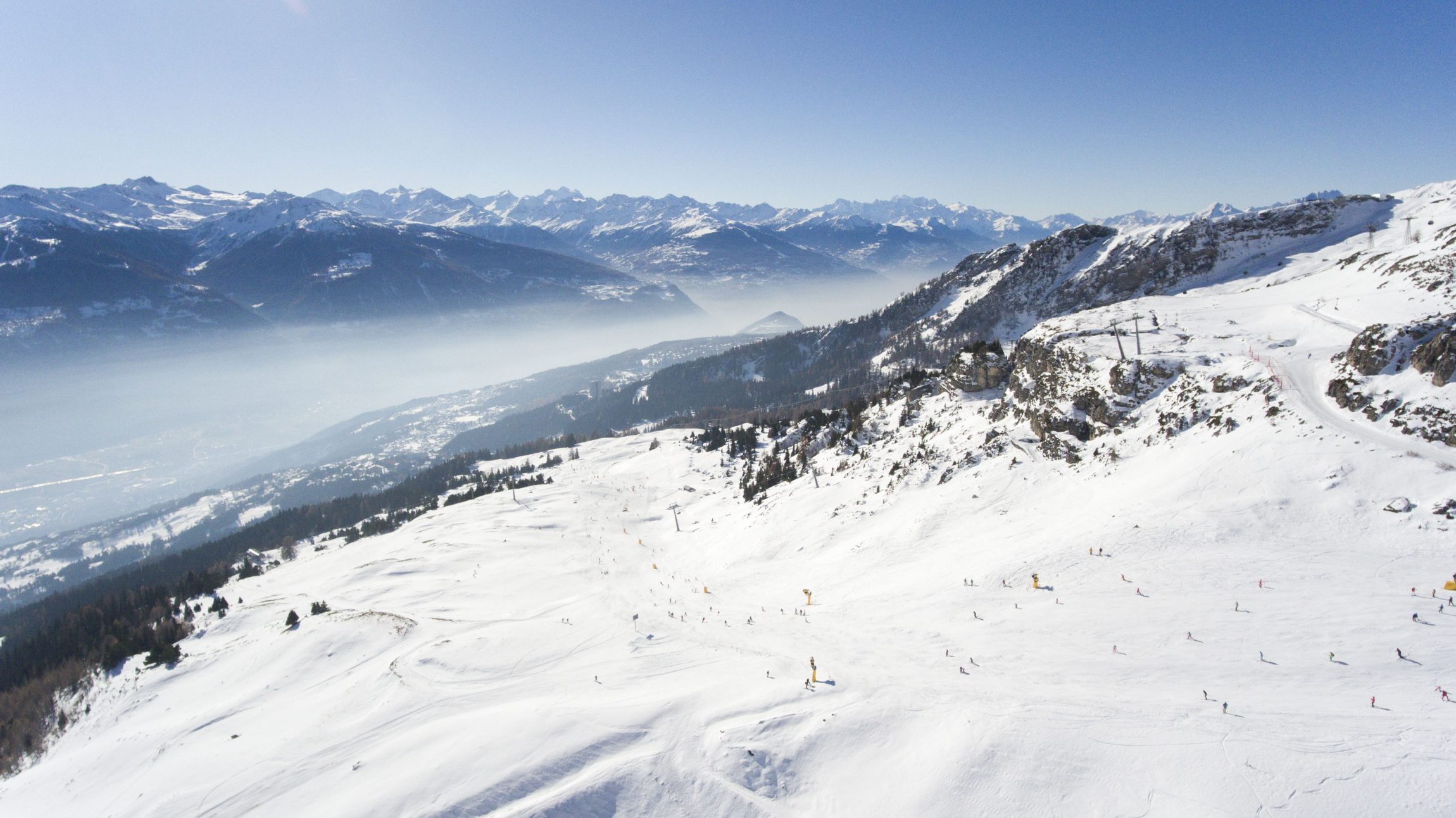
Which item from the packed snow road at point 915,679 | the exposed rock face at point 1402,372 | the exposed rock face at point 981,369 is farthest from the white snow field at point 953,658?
the exposed rock face at point 981,369

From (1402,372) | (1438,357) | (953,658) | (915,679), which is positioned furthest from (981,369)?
(915,679)

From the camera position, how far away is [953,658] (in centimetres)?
2528

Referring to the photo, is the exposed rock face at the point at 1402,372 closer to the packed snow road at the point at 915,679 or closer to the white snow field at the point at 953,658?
the white snow field at the point at 953,658

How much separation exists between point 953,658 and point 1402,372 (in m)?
36.1

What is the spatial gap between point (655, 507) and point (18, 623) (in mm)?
161724

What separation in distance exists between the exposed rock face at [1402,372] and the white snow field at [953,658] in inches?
62.5

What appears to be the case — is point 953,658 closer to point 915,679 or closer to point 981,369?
point 915,679

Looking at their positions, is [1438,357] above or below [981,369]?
below

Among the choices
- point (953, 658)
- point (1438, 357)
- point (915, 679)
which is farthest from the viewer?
point (1438, 357)

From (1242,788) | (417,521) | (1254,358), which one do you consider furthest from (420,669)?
(417,521)

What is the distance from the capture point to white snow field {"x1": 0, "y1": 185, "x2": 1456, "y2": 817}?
60.1 feet

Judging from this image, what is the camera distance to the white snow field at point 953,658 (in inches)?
721

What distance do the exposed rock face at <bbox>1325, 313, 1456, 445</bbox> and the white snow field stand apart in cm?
159

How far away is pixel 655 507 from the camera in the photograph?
294 ft
